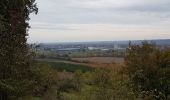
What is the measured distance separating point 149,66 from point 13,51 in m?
19.0

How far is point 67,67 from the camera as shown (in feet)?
304

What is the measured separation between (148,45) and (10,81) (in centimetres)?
2243

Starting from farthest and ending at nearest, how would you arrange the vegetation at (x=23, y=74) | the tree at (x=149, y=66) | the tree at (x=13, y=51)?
the tree at (x=149, y=66) → the tree at (x=13, y=51) → the vegetation at (x=23, y=74)

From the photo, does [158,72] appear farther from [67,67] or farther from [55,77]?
[67,67]

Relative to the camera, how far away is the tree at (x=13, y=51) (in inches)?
966

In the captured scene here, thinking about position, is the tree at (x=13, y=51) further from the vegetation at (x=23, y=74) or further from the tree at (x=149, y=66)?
the tree at (x=149, y=66)

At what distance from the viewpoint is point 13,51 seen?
24.8m

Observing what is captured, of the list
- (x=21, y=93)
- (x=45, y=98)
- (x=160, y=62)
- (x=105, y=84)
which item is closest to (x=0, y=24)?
(x=21, y=93)

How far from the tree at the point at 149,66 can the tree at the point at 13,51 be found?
42.3 ft

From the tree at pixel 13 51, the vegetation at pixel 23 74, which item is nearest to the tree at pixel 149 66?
the vegetation at pixel 23 74

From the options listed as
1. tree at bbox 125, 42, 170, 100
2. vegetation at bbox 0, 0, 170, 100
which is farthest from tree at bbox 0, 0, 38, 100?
tree at bbox 125, 42, 170, 100

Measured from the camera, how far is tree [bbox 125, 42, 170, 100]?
3916cm

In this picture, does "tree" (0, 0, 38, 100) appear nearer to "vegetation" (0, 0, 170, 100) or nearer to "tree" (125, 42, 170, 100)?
"vegetation" (0, 0, 170, 100)

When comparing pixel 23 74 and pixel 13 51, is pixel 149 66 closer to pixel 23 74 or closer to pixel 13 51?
pixel 23 74
